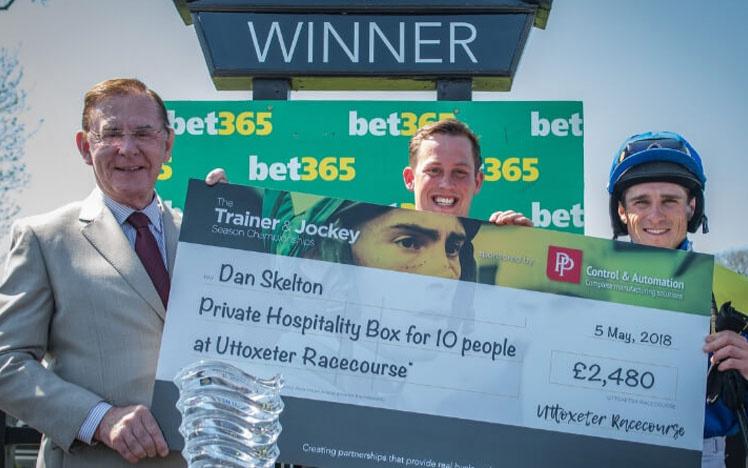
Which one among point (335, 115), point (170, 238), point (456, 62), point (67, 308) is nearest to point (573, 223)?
point (456, 62)

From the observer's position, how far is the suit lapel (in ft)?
9.02

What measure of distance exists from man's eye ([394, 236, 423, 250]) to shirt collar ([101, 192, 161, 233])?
793 millimetres

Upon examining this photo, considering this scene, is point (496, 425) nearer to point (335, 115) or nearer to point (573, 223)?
point (573, 223)

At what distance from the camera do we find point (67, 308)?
2689 mm

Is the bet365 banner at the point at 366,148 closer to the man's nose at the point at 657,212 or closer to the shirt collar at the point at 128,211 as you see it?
the man's nose at the point at 657,212

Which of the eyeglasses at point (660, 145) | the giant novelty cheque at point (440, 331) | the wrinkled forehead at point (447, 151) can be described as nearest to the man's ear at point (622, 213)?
the eyeglasses at point (660, 145)

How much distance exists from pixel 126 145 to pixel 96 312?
1.77ft

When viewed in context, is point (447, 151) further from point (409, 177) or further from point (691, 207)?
point (691, 207)

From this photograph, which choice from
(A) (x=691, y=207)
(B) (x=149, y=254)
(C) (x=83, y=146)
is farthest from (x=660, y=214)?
(C) (x=83, y=146)

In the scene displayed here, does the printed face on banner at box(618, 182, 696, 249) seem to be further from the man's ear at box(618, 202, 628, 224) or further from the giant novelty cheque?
the giant novelty cheque

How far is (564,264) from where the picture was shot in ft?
9.45

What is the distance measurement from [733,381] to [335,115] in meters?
2.75

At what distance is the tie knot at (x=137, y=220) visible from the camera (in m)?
2.94

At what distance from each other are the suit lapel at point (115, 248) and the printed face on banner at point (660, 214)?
1.63m
